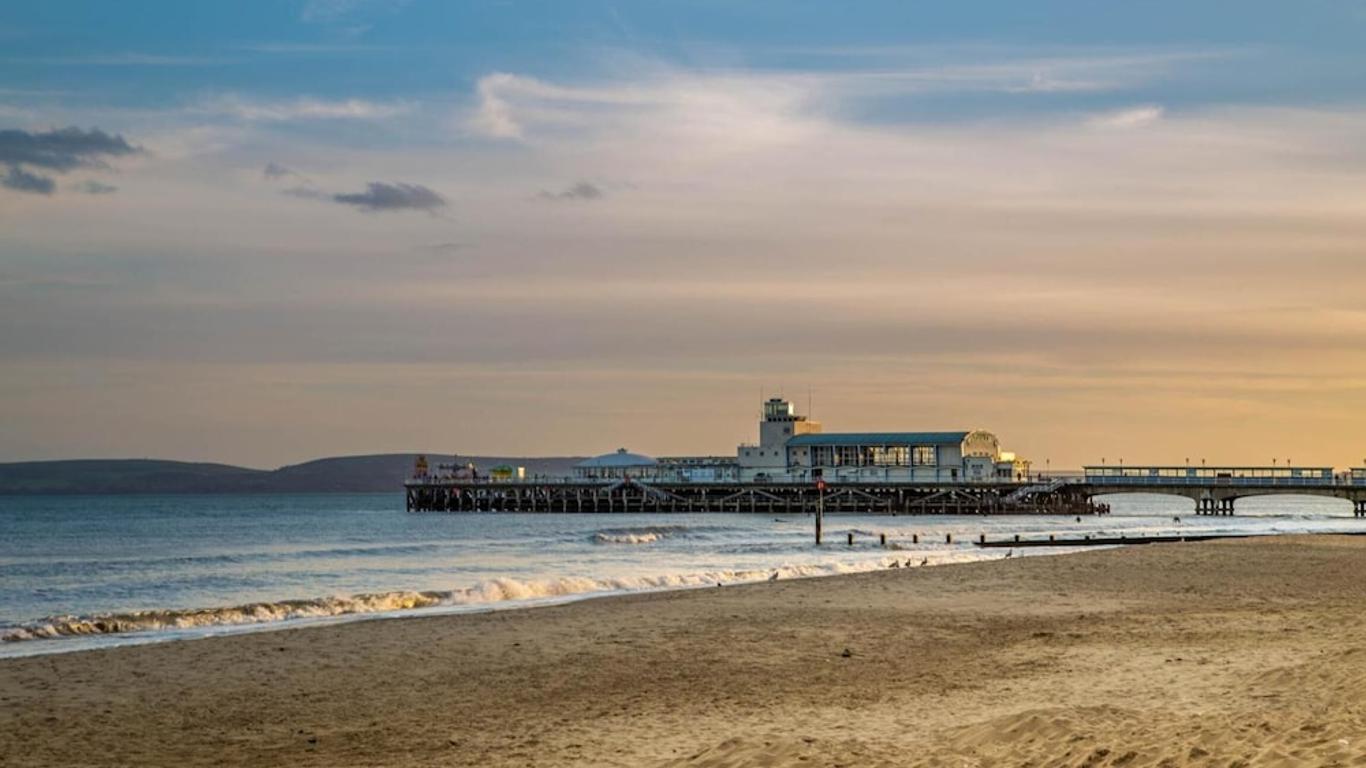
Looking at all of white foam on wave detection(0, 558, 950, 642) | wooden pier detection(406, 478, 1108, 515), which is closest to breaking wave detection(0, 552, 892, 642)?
white foam on wave detection(0, 558, 950, 642)

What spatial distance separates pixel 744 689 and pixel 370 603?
15.5 m

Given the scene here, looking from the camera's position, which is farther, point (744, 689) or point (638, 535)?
point (638, 535)

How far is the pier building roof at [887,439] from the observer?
380 ft

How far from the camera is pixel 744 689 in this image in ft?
51.8

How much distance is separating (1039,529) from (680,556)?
110 ft

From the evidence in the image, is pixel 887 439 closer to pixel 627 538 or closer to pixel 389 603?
pixel 627 538

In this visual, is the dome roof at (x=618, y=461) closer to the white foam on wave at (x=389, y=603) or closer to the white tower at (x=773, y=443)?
the white tower at (x=773, y=443)

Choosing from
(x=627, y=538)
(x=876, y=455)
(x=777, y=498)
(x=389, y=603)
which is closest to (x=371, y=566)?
(x=389, y=603)

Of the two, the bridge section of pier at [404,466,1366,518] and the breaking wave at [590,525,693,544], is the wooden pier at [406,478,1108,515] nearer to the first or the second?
the bridge section of pier at [404,466,1366,518]

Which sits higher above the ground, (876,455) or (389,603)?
(876,455)

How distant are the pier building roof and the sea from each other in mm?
25382

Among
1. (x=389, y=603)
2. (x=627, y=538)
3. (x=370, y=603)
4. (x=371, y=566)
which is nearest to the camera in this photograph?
(x=370, y=603)

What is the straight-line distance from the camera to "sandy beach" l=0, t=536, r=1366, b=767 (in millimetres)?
11539

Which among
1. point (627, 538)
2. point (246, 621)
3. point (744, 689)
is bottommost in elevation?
point (627, 538)
